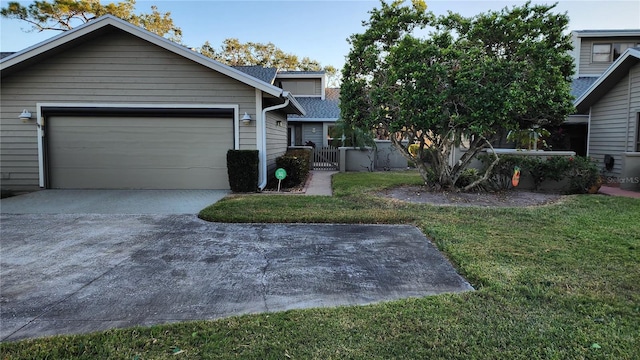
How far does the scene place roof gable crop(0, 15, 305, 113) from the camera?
358 inches

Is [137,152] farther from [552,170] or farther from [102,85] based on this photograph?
[552,170]

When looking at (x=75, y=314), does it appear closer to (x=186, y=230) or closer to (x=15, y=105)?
(x=186, y=230)

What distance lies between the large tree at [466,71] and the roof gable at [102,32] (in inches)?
104

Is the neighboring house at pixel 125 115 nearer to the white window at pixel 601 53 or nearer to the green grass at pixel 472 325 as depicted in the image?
the green grass at pixel 472 325

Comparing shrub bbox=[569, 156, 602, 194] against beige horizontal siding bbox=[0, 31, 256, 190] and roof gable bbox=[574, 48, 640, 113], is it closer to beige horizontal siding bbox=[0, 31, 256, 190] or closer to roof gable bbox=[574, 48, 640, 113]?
roof gable bbox=[574, 48, 640, 113]

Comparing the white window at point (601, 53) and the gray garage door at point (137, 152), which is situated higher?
the white window at point (601, 53)

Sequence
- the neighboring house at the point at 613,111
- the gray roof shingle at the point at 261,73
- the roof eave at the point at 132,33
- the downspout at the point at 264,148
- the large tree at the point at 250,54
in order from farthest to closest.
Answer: the large tree at the point at 250,54
the gray roof shingle at the point at 261,73
the neighboring house at the point at 613,111
the downspout at the point at 264,148
the roof eave at the point at 132,33

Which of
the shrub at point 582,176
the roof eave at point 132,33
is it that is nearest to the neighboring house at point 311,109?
the roof eave at point 132,33

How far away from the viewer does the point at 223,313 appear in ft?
10.5

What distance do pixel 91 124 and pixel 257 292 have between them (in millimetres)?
8855

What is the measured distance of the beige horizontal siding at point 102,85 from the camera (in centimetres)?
981

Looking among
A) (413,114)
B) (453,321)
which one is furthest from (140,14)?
(453,321)

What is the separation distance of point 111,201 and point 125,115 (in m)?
2.79

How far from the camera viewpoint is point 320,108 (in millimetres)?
21375
